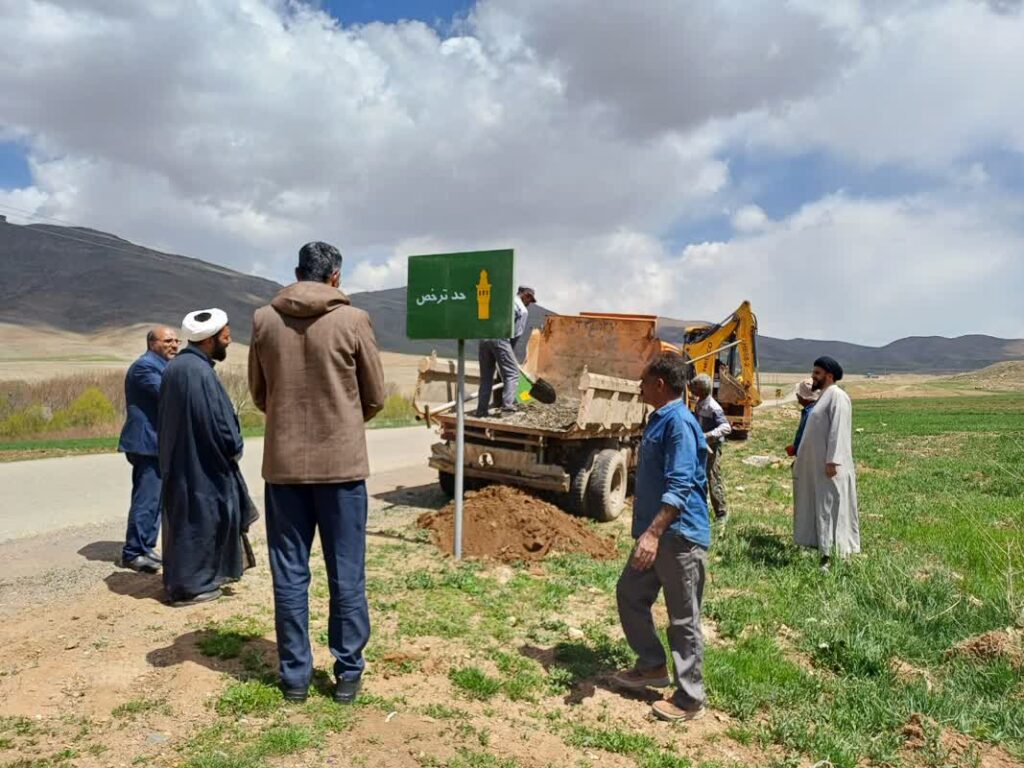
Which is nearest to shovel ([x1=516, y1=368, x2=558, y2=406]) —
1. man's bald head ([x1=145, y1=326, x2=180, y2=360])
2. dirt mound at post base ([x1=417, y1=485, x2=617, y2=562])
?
dirt mound at post base ([x1=417, y1=485, x2=617, y2=562])

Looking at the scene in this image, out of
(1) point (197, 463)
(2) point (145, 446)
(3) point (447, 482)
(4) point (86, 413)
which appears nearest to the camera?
(1) point (197, 463)

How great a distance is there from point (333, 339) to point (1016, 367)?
12056cm

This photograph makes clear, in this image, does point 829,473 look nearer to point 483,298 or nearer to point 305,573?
point 483,298

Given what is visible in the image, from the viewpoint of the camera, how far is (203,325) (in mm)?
5137

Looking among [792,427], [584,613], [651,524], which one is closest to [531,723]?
[651,524]

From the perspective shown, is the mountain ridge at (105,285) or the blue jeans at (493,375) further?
the mountain ridge at (105,285)

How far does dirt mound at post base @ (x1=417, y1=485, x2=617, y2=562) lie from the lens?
7.13 m

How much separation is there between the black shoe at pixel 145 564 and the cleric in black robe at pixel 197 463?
3.11ft

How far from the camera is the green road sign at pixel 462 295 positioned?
22.2 ft

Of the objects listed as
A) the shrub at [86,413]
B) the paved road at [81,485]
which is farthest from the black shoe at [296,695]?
the shrub at [86,413]

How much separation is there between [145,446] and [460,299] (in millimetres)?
2928

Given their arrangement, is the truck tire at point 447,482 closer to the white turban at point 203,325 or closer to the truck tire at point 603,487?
the truck tire at point 603,487

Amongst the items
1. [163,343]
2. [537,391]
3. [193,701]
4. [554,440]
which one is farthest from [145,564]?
[537,391]

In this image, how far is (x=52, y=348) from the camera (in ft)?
213
